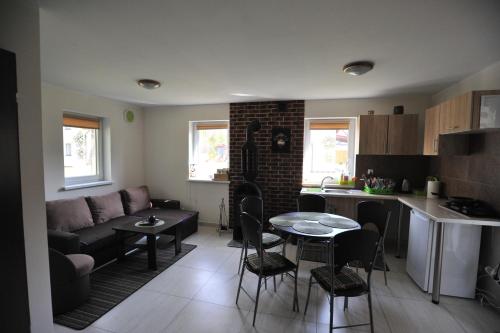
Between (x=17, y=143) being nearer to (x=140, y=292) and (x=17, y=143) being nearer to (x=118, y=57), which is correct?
(x=118, y=57)

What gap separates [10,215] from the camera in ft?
4.12

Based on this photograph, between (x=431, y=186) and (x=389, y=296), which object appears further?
(x=431, y=186)

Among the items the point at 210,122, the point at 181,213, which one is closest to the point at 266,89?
the point at 210,122

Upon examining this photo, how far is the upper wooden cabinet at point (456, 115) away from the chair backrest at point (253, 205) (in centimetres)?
230

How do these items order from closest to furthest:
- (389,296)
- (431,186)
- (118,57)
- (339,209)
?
(118,57) → (389,296) → (431,186) → (339,209)

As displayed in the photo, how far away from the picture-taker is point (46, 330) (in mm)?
1581

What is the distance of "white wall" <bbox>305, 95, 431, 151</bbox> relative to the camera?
3.82 m

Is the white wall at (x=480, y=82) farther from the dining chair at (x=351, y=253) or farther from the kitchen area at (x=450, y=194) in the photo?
A: the dining chair at (x=351, y=253)

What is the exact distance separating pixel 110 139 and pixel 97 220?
1494mm

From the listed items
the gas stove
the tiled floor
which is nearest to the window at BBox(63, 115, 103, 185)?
the tiled floor

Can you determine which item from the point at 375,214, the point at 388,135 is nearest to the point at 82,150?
the point at 375,214

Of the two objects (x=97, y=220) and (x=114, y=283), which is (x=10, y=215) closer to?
(x=114, y=283)

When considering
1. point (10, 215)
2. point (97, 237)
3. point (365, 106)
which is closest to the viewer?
point (10, 215)

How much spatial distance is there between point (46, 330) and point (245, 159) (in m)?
2.98
